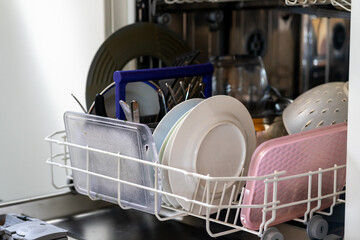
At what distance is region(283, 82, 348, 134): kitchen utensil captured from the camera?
0.97 meters

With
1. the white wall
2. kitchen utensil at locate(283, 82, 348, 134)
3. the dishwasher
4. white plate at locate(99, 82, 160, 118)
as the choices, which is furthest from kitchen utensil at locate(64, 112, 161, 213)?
the white wall

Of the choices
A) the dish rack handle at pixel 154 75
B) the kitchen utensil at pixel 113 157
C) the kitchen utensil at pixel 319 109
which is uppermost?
the dish rack handle at pixel 154 75

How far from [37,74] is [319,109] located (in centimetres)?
84

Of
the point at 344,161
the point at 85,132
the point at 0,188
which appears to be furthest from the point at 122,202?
the point at 0,188

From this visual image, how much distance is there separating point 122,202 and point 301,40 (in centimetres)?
A: 79

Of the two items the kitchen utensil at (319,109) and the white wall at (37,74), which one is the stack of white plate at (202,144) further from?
the white wall at (37,74)

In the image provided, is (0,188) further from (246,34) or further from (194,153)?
(194,153)

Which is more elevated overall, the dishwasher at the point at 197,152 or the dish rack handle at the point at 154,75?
the dish rack handle at the point at 154,75

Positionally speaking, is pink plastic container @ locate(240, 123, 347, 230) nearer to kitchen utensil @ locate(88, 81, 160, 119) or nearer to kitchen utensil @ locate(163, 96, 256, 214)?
kitchen utensil @ locate(163, 96, 256, 214)

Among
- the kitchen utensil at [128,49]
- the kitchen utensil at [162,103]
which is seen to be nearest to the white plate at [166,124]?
the kitchen utensil at [162,103]

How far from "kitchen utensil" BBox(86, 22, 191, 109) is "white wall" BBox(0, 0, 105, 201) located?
0.08 meters

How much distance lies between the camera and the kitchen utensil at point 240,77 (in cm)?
138

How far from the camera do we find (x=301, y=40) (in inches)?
61.3

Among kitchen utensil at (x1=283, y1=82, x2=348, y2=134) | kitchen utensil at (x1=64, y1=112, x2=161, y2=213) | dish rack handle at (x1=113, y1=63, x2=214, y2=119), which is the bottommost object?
kitchen utensil at (x1=64, y1=112, x2=161, y2=213)
